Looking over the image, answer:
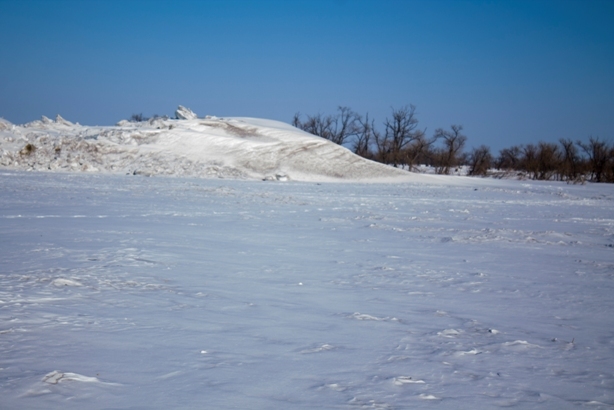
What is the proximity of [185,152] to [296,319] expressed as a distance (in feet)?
92.6

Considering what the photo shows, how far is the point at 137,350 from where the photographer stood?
3.08 metres

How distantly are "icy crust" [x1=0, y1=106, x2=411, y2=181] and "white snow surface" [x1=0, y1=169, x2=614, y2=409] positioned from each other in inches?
837

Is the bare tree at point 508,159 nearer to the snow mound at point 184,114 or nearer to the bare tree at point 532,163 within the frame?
the bare tree at point 532,163

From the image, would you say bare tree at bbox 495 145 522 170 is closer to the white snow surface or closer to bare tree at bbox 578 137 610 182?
bare tree at bbox 578 137 610 182

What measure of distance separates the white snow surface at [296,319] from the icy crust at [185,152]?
21.3 m

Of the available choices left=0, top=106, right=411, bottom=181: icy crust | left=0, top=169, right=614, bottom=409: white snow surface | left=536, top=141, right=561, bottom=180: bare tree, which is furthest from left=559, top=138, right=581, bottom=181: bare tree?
left=0, top=169, right=614, bottom=409: white snow surface

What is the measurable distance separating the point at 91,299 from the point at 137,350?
1.26 m

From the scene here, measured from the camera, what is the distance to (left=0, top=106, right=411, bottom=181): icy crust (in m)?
29.3

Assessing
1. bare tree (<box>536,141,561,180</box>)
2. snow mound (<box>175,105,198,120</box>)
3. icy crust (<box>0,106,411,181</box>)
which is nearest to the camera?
icy crust (<box>0,106,411,181</box>)

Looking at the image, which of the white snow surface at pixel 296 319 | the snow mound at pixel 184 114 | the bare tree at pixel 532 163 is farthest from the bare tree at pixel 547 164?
the white snow surface at pixel 296 319

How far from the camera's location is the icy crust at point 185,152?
29344 mm

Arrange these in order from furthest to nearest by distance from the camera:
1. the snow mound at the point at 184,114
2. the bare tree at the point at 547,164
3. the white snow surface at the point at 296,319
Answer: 1. the bare tree at the point at 547,164
2. the snow mound at the point at 184,114
3. the white snow surface at the point at 296,319

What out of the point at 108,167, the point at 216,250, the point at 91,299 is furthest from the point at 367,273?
the point at 108,167

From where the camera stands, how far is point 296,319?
3916mm
